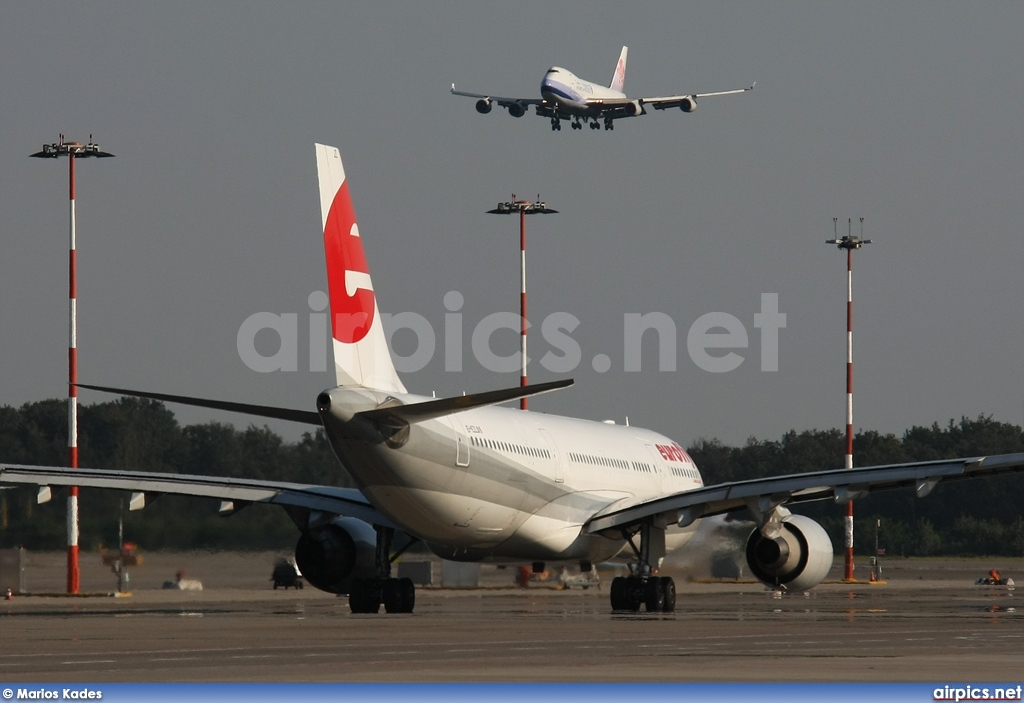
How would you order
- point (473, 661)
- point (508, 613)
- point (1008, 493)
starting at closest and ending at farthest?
point (473, 661) → point (508, 613) → point (1008, 493)

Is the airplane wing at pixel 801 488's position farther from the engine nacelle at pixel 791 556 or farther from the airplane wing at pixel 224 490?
the airplane wing at pixel 224 490

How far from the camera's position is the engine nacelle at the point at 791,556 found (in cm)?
3241

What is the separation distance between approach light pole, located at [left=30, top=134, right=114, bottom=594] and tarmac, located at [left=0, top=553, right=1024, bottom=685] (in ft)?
1.65

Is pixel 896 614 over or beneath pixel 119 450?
beneath

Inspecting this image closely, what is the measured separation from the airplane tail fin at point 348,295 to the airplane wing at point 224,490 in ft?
12.3

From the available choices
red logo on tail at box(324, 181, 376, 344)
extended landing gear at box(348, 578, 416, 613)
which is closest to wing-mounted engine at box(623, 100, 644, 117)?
extended landing gear at box(348, 578, 416, 613)

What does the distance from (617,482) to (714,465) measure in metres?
40.1

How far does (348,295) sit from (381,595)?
658 centimetres

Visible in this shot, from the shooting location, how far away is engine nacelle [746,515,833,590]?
3241 centimetres

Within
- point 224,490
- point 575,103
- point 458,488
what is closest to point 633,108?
point 575,103

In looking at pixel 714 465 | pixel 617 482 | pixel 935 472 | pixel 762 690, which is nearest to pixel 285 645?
pixel 762 690

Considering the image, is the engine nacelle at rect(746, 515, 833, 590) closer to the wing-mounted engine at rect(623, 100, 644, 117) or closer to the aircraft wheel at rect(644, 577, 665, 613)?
the aircraft wheel at rect(644, 577, 665, 613)

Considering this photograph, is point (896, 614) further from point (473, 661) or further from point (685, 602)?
point (473, 661)

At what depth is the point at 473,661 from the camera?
1722 centimetres
